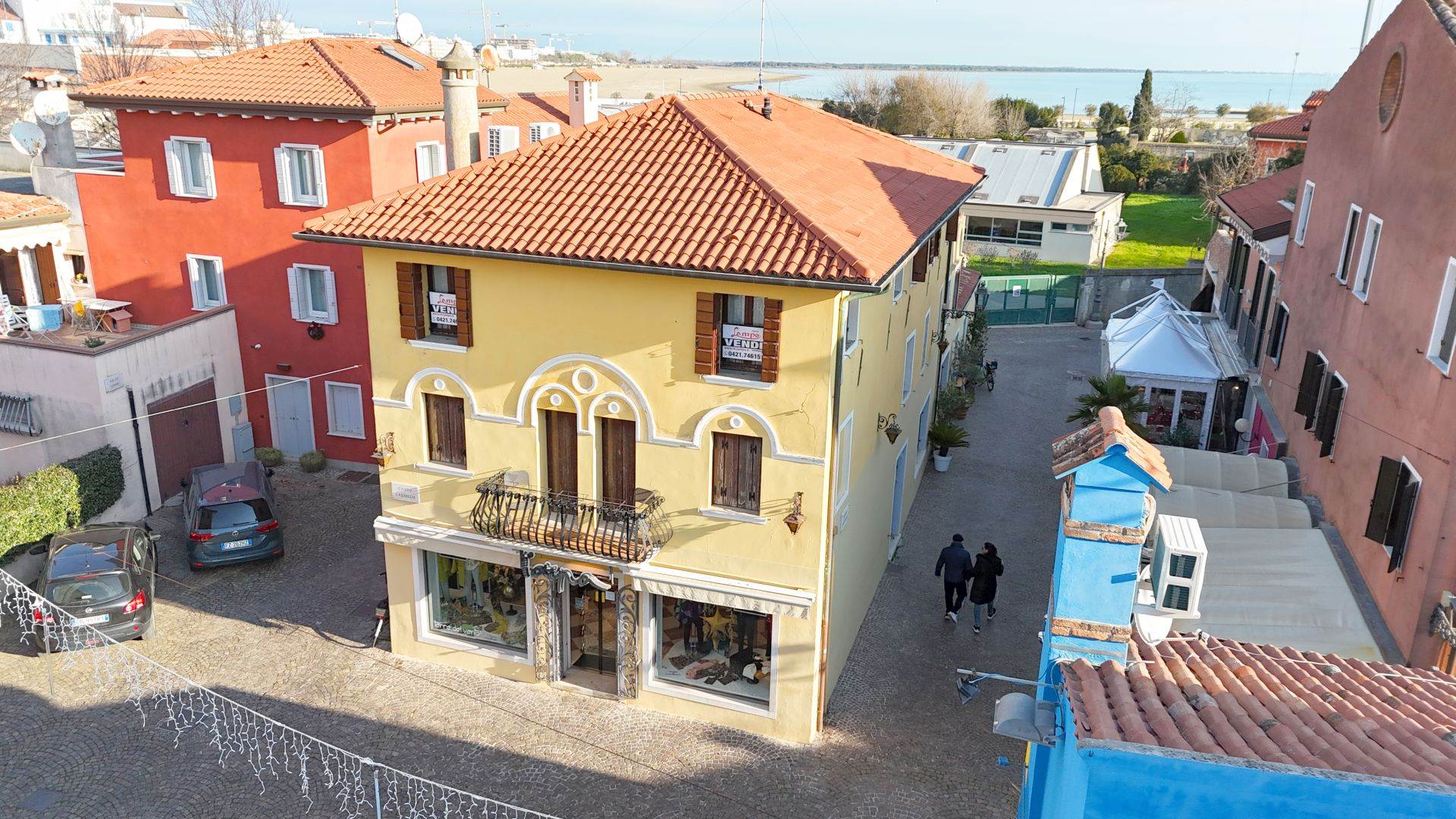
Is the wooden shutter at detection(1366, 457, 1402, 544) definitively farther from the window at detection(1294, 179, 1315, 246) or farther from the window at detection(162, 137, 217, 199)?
the window at detection(162, 137, 217, 199)

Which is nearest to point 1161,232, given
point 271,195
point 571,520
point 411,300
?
point 271,195

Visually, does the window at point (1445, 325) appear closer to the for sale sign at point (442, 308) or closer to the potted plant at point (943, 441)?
the potted plant at point (943, 441)

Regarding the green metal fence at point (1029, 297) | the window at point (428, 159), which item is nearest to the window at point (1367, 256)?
the window at point (428, 159)

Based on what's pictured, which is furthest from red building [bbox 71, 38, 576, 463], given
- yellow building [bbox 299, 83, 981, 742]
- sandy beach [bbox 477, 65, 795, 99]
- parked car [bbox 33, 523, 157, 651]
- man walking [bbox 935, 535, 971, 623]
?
man walking [bbox 935, 535, 971, 623]

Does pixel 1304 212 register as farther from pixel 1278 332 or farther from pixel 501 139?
pixel 501 139

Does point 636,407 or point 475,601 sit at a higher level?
point 636,407
